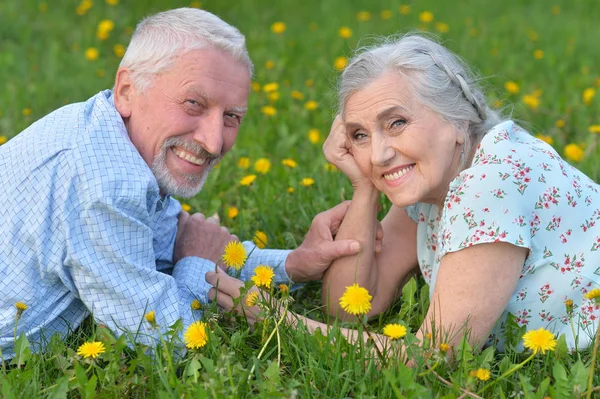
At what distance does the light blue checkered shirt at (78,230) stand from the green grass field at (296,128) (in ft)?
0.45

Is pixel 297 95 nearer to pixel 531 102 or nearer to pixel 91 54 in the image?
pixel 531 102

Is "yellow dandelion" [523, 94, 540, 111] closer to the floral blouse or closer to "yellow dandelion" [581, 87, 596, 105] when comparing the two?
"yellow dandelion" [581, 87, 596, 105]

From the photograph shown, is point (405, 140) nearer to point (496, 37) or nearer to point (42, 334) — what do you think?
point (42, 334)

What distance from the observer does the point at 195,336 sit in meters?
2.61

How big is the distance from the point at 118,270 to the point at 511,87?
12.5ft

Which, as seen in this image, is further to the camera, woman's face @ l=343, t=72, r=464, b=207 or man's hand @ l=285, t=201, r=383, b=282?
man's hand @ l=285, t=201, r=383, b=282

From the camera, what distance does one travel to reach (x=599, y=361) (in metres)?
2.77

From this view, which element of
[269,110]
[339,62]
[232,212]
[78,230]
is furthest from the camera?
[339,62]

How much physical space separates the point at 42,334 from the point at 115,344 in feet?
1.03

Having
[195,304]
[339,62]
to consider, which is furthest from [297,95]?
[195,304]

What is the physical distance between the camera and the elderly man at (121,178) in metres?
2.71

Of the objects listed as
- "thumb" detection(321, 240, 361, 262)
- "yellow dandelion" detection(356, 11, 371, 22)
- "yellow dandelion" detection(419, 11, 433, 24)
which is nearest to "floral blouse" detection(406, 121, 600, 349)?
"thumb" detection(321, 240, 361, 262)

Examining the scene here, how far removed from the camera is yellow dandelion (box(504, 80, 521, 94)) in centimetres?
582

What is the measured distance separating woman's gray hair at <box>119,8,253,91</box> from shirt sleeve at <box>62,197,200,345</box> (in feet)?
1.70
